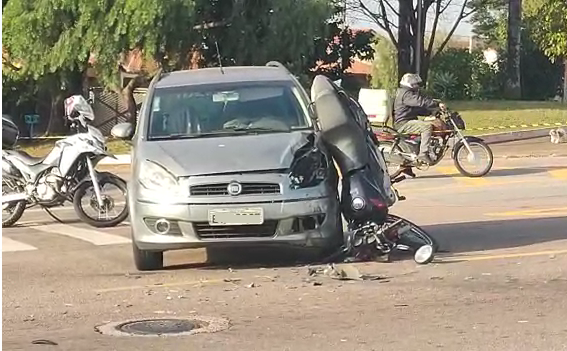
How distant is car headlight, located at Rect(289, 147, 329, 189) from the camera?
30.1 feet

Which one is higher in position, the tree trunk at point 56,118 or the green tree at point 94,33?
the green tree at point 94,33

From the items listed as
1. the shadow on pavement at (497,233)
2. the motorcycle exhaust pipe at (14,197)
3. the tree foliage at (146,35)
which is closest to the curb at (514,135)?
the tree foliage at (146,35)

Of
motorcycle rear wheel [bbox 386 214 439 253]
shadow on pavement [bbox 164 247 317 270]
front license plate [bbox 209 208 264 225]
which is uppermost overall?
front license plate [bbox 209 208 264 225]

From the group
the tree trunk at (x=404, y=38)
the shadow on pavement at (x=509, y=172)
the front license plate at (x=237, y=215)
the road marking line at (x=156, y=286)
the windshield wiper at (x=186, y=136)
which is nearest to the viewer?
the road marking line at (x=156, y=286)

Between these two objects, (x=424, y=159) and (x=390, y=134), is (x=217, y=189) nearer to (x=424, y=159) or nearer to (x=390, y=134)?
(x=390, y=134)

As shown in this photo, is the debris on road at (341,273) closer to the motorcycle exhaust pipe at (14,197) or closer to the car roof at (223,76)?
the car roof at (223,76)

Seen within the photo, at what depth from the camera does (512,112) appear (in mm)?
32938

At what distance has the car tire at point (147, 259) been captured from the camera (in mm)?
9477

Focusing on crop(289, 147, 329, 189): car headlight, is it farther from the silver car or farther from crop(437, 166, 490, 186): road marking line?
crop(437, 166, 490, 186): road marking line

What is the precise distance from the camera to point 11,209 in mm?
13195

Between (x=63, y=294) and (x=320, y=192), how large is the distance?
2233 mm

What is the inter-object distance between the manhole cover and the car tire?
2.05 meters

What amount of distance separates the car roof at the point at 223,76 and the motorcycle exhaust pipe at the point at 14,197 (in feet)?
8.81

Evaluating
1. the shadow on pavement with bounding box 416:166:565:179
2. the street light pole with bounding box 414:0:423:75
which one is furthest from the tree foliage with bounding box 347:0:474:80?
the shadow on pavement with bounding box 416:166:565:179
